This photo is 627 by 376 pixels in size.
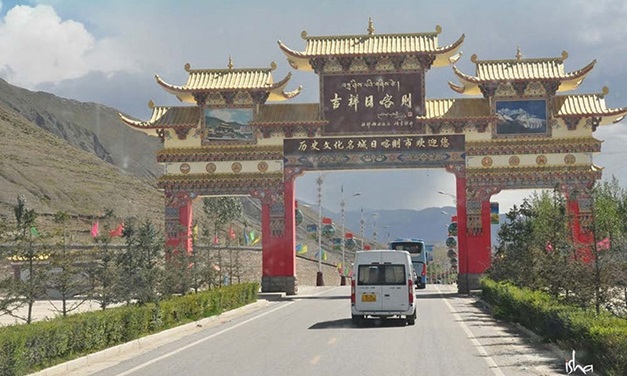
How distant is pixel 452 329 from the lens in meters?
24.3

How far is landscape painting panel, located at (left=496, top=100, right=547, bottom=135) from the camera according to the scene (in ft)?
152

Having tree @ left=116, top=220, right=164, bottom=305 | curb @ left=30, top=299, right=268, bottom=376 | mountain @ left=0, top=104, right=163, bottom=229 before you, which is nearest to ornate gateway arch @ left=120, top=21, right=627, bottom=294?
curb @ left=30, top=299, right=268, bottom=376

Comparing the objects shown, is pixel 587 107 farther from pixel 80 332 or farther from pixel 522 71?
pixel 80 332

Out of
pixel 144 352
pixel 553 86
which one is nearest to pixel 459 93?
pixel 553 86

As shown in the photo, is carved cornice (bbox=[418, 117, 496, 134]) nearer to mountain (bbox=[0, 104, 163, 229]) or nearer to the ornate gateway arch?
the ornate gateway arch

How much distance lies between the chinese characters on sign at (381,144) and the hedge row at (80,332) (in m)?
19.4

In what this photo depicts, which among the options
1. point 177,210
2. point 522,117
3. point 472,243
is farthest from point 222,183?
point 522,117

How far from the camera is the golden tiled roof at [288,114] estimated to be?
154 feet

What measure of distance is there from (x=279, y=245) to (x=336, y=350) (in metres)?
28.0

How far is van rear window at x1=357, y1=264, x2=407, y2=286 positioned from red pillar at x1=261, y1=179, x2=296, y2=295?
66.7 ft

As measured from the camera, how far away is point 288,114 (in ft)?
156

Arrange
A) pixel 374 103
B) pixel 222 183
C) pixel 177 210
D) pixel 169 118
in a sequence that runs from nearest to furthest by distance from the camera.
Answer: pixel 374 103 < pixel 222 183 < pixel 177 210 < pixel 169 118

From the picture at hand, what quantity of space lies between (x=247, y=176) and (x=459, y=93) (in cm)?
1378

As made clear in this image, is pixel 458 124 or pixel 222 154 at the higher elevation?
pixel 458 124
